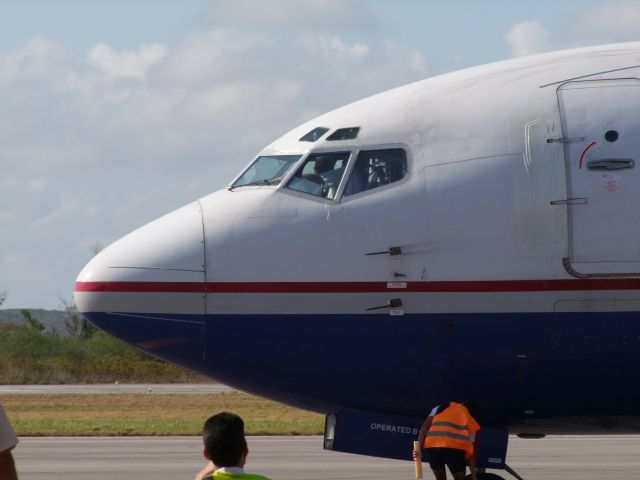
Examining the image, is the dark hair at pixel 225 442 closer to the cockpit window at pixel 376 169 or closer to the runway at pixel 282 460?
the cockpit window at pixel 376 169

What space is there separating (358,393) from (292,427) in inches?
714

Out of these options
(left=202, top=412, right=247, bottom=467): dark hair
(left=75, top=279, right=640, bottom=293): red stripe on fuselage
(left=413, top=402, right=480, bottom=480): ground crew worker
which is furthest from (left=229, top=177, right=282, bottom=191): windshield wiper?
(left=202, top=412, right=247, bottom=467): dark hair

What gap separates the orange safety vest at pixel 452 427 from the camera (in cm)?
1212

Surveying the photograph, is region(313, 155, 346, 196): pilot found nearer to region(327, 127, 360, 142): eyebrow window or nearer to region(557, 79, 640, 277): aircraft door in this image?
region(327, 127, 360, 142): eyebrow window

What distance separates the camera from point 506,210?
38.8 feet

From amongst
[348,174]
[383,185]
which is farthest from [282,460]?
[383,185]

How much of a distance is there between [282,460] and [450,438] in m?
9.96

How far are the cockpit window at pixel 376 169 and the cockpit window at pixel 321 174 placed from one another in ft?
0.45

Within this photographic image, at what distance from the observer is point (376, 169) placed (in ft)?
40.3

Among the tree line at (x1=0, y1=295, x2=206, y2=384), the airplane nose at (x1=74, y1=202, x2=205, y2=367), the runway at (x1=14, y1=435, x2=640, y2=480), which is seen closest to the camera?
the airplane nose at (x1=74, y1=202, x2=205, y2=367)

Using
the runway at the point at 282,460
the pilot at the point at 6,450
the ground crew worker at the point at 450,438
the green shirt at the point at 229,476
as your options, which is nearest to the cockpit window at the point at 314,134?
the ground crew worker at the point at 450,438

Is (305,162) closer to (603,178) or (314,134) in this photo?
(314,134)

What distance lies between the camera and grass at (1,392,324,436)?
2972 centimetres

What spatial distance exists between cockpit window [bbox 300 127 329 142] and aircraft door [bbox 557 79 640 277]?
7.81 ft
